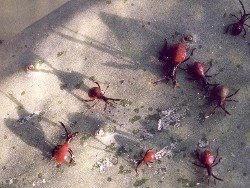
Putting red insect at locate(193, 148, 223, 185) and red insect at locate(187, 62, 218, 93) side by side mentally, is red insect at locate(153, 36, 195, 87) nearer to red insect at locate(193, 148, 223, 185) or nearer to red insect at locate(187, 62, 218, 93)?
red insect at locate(187, 62, 218, 93)

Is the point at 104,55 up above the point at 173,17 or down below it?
below

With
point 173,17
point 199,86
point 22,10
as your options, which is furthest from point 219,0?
point 22,10

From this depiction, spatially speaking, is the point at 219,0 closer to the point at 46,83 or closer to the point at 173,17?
the point at 173,17

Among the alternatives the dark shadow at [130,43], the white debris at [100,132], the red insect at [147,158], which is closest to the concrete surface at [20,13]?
the dark shadow at [130,43]

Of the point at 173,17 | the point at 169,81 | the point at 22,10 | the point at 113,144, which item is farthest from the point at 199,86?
the point at 22,10

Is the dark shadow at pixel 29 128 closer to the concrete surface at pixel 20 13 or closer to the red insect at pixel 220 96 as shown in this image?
the concrete surface at pixel 20 13

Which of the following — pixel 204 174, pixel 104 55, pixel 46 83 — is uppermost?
pixel 104 55

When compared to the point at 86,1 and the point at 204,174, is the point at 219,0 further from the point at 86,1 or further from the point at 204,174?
the point at 204,174
